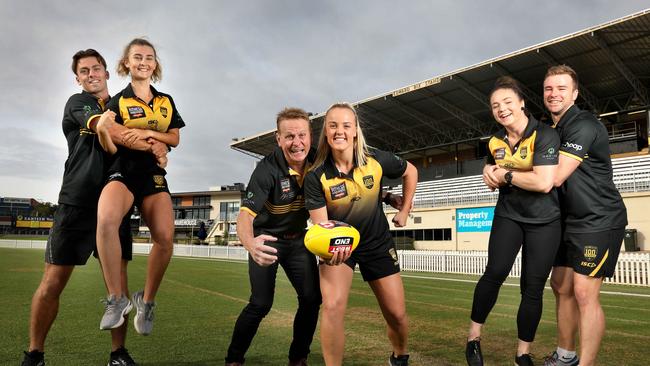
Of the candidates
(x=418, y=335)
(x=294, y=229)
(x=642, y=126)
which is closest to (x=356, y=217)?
(x=294, y=229)

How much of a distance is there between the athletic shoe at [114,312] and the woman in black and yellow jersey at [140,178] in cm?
1

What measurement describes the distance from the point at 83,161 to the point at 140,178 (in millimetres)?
529

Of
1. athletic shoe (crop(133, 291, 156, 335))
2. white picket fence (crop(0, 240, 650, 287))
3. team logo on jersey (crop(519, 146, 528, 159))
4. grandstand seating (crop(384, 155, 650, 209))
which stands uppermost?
grandstand seating (crop(384, 155, 650, 209))

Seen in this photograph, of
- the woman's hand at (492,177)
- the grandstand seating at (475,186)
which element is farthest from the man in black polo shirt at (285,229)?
the grandstand seating at (475,186)

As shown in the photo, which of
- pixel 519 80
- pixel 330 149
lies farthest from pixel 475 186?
pixel 330 149

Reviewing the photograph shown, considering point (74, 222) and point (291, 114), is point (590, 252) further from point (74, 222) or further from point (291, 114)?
point (74, 222)

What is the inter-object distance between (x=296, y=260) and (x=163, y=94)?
2.00 m

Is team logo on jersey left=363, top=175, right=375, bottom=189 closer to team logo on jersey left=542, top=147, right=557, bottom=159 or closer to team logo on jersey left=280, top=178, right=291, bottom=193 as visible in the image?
team logo on jersey left=280, top=178, right=291, bottom=193

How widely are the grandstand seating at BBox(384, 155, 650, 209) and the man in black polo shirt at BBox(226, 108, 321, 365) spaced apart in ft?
64.3

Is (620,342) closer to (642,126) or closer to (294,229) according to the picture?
(294,229)

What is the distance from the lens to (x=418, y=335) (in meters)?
5.83

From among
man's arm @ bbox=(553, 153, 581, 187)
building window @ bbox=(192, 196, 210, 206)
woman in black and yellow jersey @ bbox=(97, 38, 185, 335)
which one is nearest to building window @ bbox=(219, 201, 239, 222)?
building window @ bbox=(192, 196, 210, 206)

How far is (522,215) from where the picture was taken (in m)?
4.05

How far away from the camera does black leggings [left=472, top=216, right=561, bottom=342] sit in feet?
12.9
